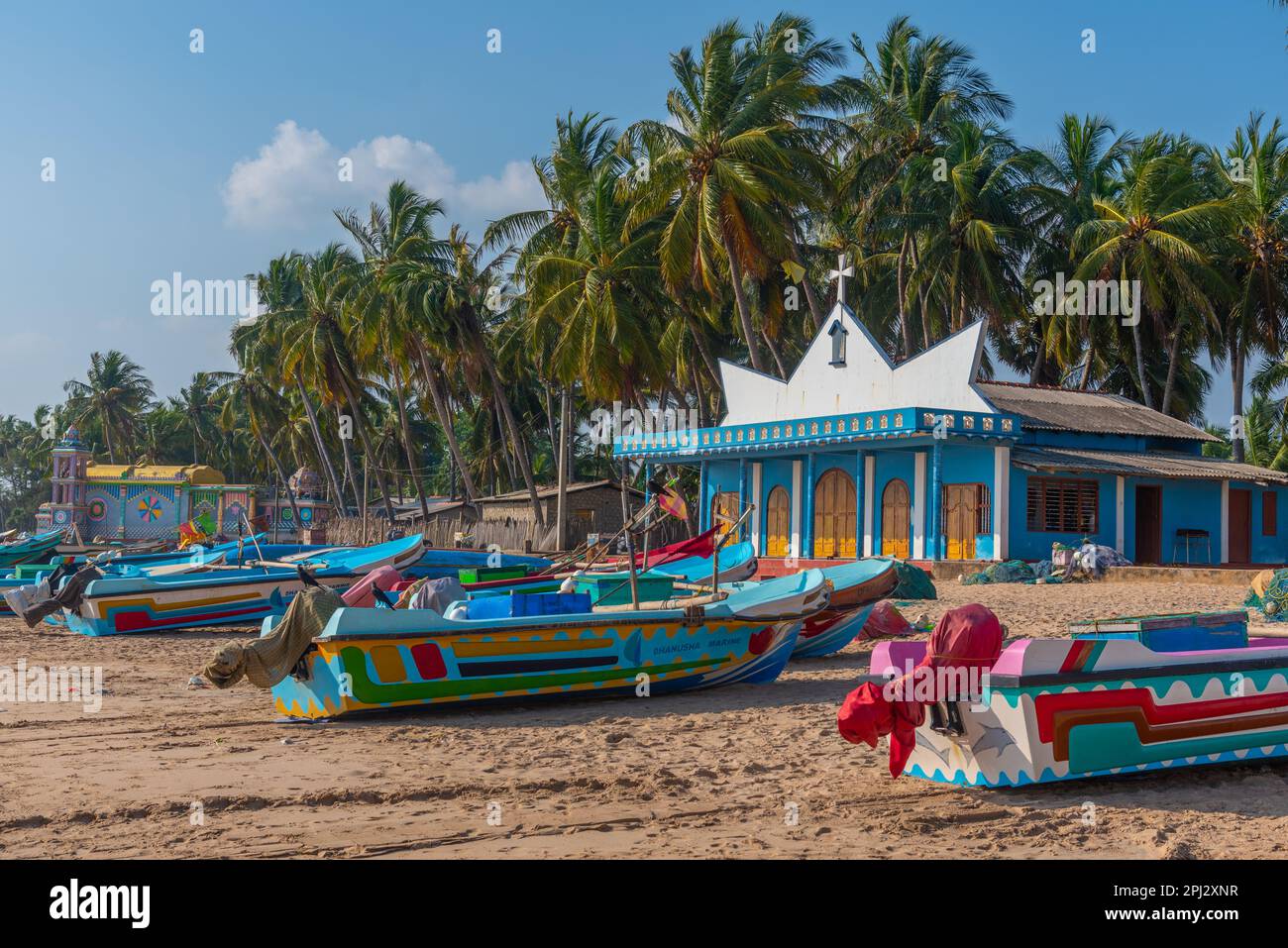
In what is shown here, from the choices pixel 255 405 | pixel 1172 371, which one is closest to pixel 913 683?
pixel 1172 371

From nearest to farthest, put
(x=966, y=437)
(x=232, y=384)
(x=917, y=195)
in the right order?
(x=966, y=437), (x=917, y=195), (x=232, y=384)

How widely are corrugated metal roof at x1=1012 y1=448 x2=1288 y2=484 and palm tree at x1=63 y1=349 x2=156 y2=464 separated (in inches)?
2218

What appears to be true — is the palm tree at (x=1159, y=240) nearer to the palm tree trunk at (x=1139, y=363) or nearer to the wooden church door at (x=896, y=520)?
the palm tree trunk at (x=1139, y=363)

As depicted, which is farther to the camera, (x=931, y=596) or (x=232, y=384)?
(x=232, y=384)

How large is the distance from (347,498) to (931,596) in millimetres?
55913

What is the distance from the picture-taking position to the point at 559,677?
9.67m

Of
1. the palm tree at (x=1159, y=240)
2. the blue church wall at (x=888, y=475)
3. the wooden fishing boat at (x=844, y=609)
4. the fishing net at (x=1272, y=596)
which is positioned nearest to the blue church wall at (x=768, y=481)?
the blue church wall at (x=888, y=475)

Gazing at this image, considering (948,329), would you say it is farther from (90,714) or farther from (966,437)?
(90,714)

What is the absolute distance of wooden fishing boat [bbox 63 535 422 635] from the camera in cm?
1636

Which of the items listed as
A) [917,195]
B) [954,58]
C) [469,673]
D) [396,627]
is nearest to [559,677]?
[469,673]

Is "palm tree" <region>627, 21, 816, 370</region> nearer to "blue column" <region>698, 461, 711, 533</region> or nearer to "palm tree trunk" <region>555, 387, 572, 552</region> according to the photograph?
"blue column" <region>698, 461, 711, 533</region>

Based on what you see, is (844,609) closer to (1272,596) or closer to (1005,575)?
(1272,596)

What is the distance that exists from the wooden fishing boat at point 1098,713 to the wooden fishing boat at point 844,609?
569 centimetres

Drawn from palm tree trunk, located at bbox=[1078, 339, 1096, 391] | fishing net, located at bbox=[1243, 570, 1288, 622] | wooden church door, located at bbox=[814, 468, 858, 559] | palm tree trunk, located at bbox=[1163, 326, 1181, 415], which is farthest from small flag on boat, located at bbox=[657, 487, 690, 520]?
palm tree trunk, located at bbox=[1078, 339, 1096, 391]
